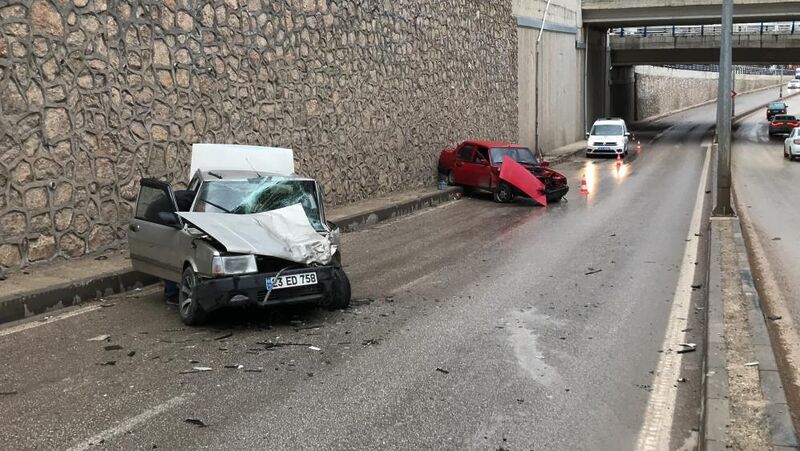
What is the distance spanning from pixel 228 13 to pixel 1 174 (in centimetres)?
588

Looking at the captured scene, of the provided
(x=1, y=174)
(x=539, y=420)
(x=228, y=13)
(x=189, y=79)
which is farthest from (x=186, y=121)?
(x=539, y=420)

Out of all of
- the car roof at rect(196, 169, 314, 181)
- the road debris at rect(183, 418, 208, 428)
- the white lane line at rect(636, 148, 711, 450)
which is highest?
the car roof at rect(196, 169, 314, 181)

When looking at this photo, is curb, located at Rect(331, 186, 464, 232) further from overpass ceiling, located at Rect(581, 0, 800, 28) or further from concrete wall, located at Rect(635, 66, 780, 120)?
concrete wall, located at Rect(635, 66, 780, 120)

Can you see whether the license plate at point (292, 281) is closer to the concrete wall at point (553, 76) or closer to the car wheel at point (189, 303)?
the car wheel at point (189, 303)

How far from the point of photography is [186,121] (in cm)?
1266

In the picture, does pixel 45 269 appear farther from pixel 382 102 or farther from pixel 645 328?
pixel 382 102

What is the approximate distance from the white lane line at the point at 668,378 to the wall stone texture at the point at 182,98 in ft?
26.3

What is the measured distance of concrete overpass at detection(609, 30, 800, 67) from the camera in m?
55.1

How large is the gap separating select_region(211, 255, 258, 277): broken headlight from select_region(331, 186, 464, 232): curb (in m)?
7.43

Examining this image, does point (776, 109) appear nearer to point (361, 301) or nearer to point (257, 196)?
point (361, 301)

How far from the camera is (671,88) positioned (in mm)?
90938

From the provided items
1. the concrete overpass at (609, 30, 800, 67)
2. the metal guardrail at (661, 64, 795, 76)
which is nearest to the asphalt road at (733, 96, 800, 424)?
the concrete overpass at (609, 30, 800, 67)

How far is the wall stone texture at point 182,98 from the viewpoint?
970 centimetres

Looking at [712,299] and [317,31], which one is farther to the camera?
[317,31]
